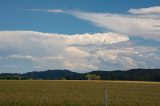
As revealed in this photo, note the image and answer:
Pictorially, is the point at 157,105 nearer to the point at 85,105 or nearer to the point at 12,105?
the point at 85,105

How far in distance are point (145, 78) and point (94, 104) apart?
174962mm

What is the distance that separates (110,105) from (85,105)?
5.60 ft

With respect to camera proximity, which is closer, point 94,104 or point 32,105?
point 32,105

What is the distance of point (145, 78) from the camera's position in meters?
198

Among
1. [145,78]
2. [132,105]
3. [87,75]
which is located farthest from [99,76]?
[132,105]

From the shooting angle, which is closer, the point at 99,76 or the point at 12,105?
the point at 12,105

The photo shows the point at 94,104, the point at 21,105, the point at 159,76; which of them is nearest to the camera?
the point at 21,105

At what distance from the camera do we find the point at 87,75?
199 metres

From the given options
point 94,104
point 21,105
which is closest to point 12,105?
point 21,105

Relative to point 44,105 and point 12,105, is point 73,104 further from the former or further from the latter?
point 12,105

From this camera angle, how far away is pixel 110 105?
1053 inches

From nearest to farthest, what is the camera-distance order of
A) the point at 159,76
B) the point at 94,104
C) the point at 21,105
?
the point at 21,105 → the point at 94,104 → the point at 159,76

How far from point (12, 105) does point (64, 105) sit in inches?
135

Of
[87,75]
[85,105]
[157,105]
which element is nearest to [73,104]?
[85,105]
